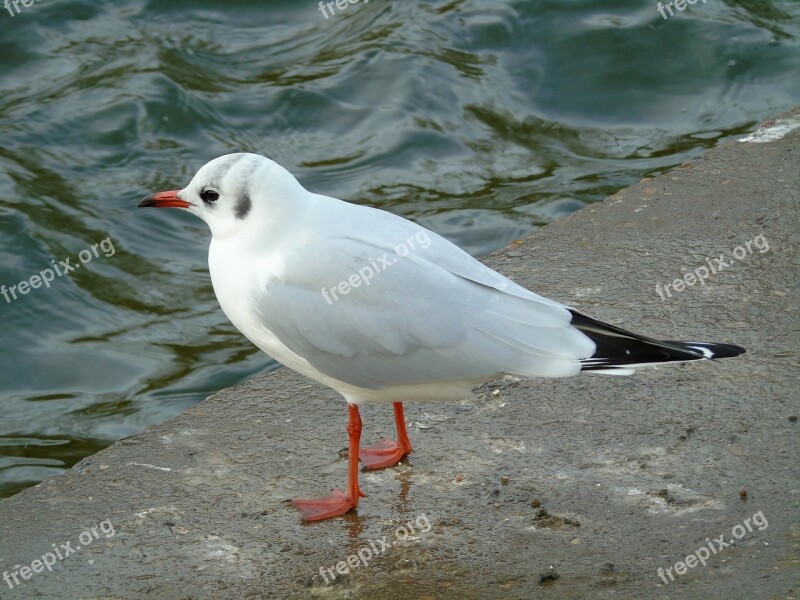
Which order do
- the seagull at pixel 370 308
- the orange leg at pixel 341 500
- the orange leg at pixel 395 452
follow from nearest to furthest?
the seagull at pixel 370 308 → the orange leg at pixel 341 500 → the orange leg at pixel 395 452

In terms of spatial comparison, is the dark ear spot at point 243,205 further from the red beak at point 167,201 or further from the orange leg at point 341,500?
the orange leg at point 341,500

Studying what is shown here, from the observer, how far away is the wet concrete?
3377mm

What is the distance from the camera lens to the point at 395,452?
402cm

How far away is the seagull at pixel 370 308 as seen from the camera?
3.60m

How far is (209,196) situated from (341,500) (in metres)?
1.13

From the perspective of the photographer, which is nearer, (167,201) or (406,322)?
(406,322)

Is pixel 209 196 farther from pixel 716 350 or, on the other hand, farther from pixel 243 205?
pixel 716 350

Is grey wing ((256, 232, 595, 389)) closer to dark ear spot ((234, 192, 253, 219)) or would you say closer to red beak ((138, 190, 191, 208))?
dark ear spot ((234, 192, 253, 219))

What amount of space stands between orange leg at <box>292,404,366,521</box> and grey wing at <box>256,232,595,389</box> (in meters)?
0.28

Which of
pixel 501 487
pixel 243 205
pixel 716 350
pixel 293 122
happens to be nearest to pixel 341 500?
pixel 501 487

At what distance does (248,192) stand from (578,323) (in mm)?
1182

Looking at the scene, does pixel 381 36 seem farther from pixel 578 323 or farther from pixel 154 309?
pixel 578 323

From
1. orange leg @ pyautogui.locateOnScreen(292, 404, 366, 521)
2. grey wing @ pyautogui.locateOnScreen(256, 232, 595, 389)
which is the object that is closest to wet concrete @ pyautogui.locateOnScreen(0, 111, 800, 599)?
orange leg @ pyautogui.locateOnScreen(292, 404, 366, 521)

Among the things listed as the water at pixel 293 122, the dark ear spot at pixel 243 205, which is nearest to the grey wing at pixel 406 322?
the dark ear spot at pixel 243 205
